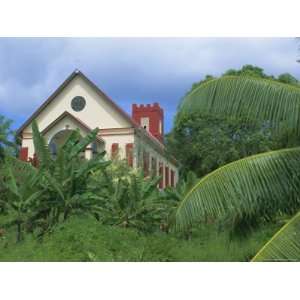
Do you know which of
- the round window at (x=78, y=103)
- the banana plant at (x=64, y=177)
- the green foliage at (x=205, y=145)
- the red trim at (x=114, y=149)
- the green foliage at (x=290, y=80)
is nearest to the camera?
the green foliage at (x=290, y=80)

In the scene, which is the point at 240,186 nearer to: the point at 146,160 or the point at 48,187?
the point at 48,187

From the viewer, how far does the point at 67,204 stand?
350 inches

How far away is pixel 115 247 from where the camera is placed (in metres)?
7.48

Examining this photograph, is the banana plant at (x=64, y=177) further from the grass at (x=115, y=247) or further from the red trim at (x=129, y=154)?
the red trim at (x=129, y=154)

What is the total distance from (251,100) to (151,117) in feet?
44.0

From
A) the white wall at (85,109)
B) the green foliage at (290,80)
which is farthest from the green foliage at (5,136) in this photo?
the green foliage at (290,80)

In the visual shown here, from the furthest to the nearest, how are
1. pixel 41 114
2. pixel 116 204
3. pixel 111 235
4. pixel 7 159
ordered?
pixel 41 114 < pixel 116 204 < pixel 7 159 < pixel 111 235

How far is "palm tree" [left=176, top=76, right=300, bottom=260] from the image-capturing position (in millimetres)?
5168

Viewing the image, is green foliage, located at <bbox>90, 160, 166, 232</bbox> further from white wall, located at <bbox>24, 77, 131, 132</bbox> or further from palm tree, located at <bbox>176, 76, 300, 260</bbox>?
white wall, located at <bbox>24, 77, 131, 132</bbox>

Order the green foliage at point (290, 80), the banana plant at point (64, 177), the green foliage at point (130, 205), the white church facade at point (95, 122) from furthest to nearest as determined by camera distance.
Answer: the white church facade at point (95, 122)
the green foliage at point (130, 205)
the banana plant at point (64, 177)
the green foliage at point (290, 80)

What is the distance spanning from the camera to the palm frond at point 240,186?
5172 mm

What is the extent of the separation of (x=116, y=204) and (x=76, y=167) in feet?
4.29
